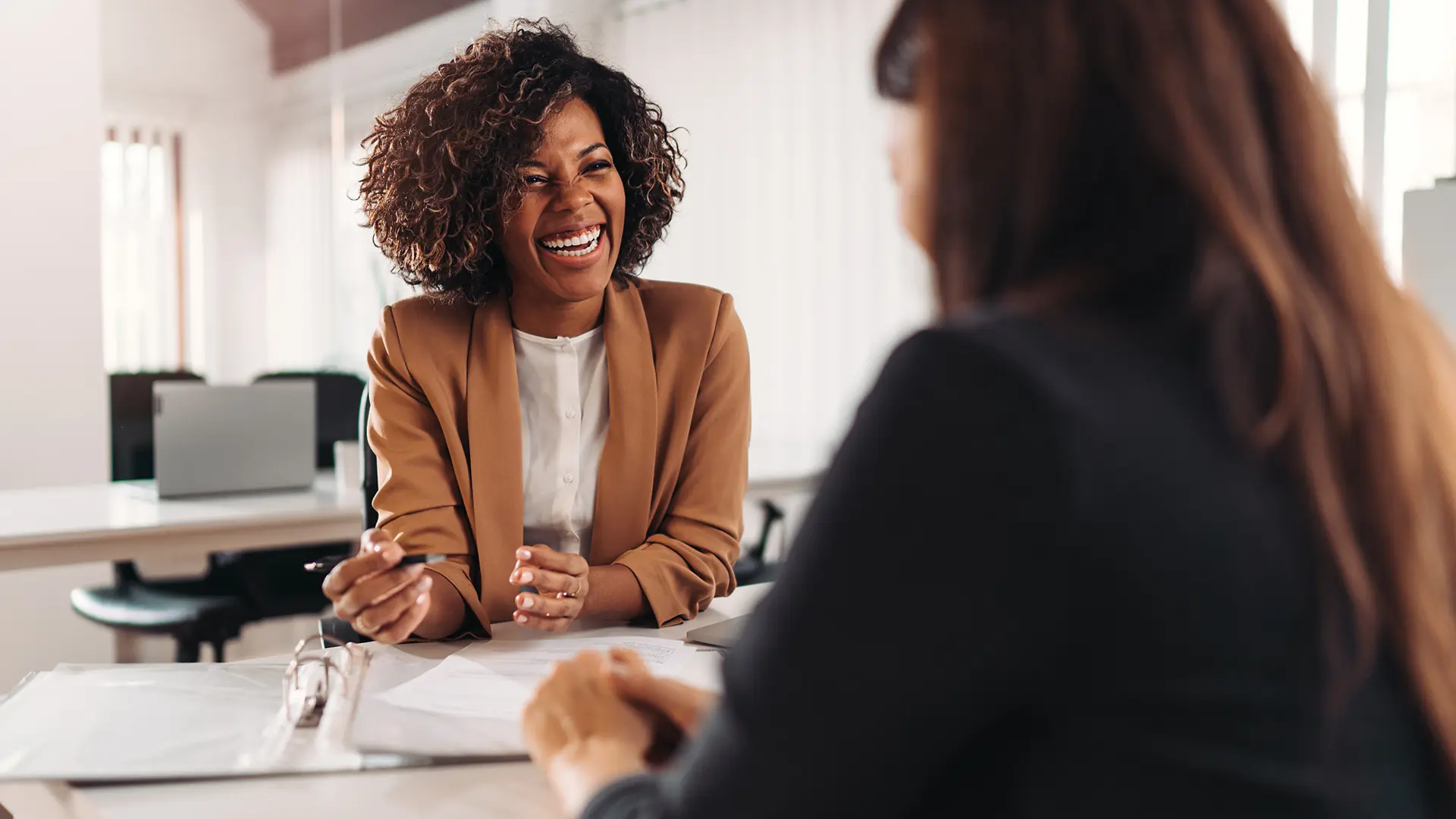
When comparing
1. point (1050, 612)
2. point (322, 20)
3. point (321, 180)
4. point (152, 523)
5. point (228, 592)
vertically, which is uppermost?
point (322, 20)

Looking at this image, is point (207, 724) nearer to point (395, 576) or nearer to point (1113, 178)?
point (395, 576)

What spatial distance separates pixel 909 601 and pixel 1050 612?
6 cm

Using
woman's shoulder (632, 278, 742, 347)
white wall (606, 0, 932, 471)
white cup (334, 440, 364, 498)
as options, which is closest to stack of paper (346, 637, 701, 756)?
woman's shoulder (632, 278, 742, 347)

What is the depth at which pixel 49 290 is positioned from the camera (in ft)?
11.6

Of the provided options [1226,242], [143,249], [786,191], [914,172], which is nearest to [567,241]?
[914,172]

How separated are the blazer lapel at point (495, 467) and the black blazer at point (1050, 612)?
95 centimetres

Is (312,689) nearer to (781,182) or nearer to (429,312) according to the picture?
(429,312)

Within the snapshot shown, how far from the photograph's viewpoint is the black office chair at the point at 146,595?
2.70 m

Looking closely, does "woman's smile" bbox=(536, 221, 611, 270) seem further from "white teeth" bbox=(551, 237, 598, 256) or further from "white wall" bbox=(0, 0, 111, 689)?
"white wall" bbox=(0, 0, 111, 689)

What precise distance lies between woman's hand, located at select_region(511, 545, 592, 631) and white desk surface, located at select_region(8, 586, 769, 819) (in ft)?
1.13

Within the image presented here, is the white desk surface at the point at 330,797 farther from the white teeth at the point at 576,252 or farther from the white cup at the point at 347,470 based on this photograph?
the white cup at the point at 347,470

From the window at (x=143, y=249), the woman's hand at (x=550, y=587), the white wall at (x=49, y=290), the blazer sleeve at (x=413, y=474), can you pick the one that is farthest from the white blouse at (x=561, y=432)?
the window at (x=143, y=249)

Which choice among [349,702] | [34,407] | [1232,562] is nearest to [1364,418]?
[1232,562]

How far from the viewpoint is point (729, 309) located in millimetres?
1605
